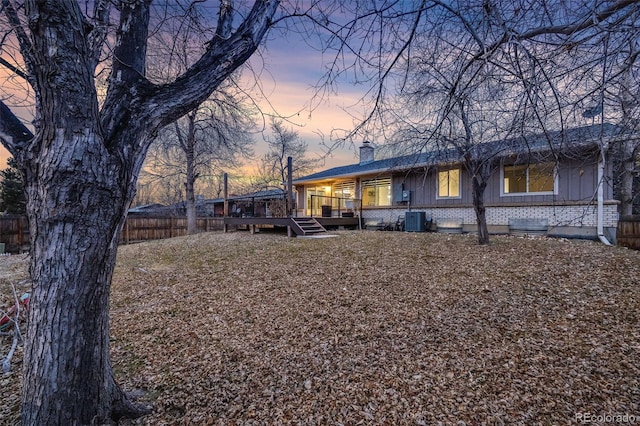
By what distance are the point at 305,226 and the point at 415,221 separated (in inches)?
168

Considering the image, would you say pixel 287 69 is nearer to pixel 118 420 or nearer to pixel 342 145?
pixel 342 145

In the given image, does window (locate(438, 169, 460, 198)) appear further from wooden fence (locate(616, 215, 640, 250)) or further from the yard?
the yard

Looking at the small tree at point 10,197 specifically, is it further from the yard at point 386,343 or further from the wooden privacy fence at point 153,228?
the yard at point 386,343

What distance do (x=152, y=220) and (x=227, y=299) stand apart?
12847mm

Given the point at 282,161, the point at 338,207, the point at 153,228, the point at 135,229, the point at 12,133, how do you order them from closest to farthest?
the point at 12,133 < the point at 135,229 < the point at 338,207 < the point at 153,228 < the point at 282,161

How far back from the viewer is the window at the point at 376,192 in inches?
A: 527

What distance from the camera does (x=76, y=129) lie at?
157cm

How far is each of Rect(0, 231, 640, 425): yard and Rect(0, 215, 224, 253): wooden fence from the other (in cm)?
846

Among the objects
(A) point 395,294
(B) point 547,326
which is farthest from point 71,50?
(B) point 547,326

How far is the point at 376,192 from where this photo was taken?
13.8 m

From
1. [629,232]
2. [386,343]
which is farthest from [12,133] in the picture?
[629,232]

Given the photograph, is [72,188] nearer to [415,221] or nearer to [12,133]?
[12,133]

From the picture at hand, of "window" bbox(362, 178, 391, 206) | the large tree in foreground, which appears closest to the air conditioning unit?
"window" bbox(362, 178, 391, 206)

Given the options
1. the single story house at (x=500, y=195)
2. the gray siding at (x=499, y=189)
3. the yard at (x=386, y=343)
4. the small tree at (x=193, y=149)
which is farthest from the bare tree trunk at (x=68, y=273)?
the small tree at (x=193, y=149)
